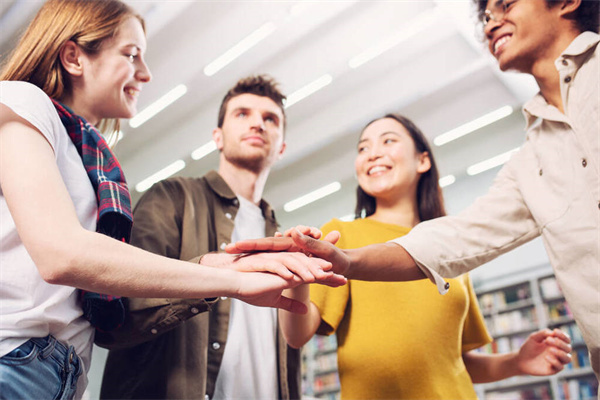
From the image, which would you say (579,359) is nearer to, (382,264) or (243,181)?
(243,181)

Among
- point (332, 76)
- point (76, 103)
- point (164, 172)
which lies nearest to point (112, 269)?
point (76, 103)

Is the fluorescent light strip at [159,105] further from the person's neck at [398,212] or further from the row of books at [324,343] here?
the person's neck at [398,212]

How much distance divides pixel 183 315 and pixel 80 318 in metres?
0.29

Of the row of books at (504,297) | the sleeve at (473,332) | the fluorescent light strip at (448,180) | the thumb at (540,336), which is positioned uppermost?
the fluorescent light strip at (448,180)

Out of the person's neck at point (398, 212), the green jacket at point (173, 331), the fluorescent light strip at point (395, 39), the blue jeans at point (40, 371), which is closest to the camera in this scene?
the blue jeans at point (40, 371)

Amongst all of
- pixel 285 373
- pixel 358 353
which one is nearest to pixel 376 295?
pixel 358 353

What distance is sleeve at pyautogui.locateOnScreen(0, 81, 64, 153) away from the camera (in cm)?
100

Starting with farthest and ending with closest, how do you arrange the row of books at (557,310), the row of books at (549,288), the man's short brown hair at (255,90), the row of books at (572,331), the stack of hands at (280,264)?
the row of books at (549,288)
the row of books at (557,310)
the row of books at (572,331)
the man's short brown hair at (255,90)
the stack of hands at (280,264)

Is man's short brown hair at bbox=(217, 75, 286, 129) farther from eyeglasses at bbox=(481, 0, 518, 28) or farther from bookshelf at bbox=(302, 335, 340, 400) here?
bookshelf at bbox=(302, 335, 340, 400)

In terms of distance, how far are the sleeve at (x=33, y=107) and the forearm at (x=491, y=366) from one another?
5.16 feet

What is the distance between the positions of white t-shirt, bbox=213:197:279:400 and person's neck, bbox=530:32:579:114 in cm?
121

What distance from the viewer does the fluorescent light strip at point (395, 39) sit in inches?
206

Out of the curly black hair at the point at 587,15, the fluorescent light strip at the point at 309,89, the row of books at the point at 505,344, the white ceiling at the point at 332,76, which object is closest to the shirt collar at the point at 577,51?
the curly black hair at the point at 587,15

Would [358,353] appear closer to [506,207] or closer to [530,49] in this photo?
[506,207]
